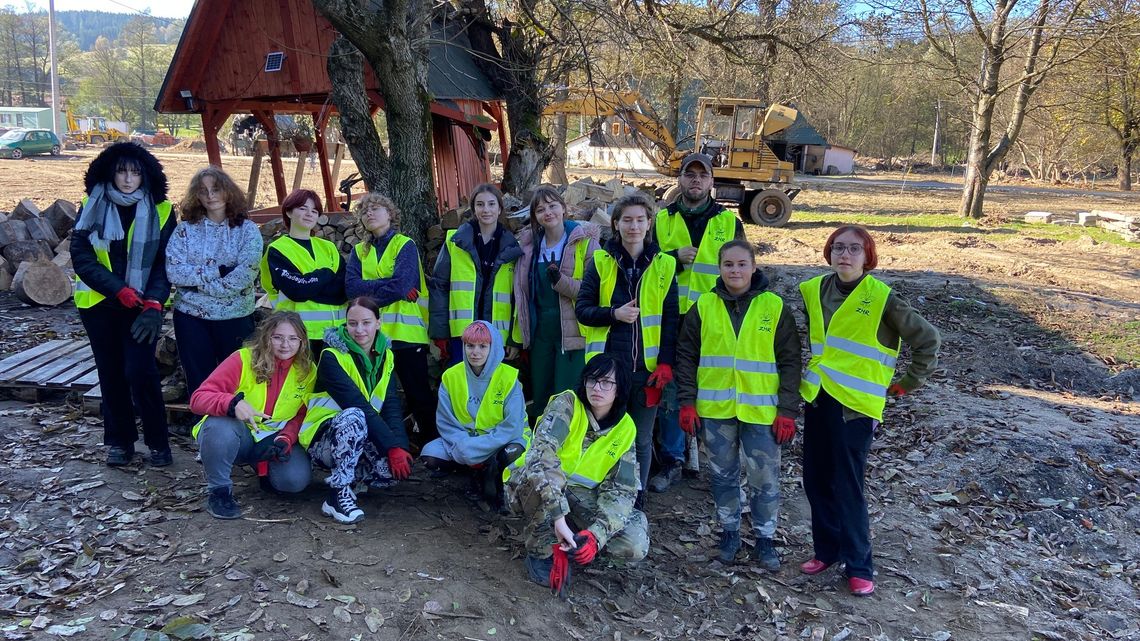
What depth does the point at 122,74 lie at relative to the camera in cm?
6856

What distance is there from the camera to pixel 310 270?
14.8ft

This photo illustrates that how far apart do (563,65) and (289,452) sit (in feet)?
16.7

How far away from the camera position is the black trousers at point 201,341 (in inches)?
174

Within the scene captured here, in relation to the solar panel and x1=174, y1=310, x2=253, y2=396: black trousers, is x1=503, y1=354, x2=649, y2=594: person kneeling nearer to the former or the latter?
x1=174, y1=310, x2=253, y2=396: black trousers

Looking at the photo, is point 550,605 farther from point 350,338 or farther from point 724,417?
point 350,338

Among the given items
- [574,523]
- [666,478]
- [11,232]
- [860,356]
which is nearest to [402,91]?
[666,478]

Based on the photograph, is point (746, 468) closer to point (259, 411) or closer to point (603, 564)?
point (603, 564)

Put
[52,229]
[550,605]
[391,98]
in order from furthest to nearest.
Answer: [52,229] < [391,98] < [550,605]

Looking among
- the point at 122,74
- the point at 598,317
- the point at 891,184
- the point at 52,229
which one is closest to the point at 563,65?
the point at 598,317

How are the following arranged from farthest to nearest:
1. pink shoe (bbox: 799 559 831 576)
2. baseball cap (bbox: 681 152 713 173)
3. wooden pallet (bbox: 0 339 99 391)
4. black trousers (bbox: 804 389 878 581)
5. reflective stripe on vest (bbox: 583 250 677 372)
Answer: wooden pallet (bbox: 0 339 99 391)
baseball cap (bbox: 681 152 713 173)
reflective stripe on vest (bbox: 583 250 677 372)
pink shoe (bbox: 799 559 831 576)
black trousers (bbox: 804 389 878 581)

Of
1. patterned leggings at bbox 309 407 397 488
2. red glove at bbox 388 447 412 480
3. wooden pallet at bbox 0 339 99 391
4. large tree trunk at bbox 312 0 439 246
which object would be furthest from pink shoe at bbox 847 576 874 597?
wooden pallet at bbox 0 339 99 391

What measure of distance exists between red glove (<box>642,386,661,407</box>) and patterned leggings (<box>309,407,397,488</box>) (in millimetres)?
1444

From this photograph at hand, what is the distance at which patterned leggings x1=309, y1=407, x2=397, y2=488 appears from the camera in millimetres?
3998

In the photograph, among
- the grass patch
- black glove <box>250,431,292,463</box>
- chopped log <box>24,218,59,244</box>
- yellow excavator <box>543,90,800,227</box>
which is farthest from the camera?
yellow excavator <box>543,90,800,227</box>
